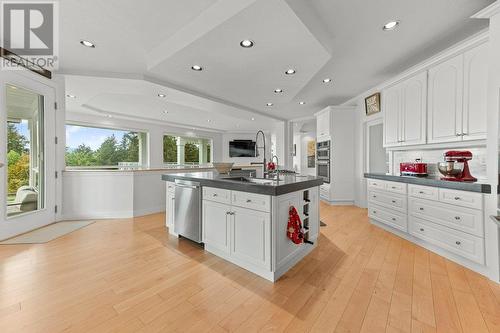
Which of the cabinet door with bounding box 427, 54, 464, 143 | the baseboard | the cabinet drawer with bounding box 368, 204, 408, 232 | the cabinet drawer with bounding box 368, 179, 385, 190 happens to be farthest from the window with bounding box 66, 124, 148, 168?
the cabinet door with bounding box 427, 54, 464, 143

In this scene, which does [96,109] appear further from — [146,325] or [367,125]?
[367,125]

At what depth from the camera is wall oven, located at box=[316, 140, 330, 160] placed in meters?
5.11

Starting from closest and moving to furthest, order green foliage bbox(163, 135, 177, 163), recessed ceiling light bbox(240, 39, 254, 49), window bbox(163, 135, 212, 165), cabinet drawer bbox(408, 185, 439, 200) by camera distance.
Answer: recessed ceiling light bbox(240, 39, 254, 49) < cabinet drawer bbox(408, 185, 439, 200) < green foliage bbox(163, 135, 177, 163) < window bbox(163, 135, 212, 165)

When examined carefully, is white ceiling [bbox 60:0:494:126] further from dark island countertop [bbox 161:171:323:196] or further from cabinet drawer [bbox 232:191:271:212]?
cabinet drawer [bbox 232:191:271:212]

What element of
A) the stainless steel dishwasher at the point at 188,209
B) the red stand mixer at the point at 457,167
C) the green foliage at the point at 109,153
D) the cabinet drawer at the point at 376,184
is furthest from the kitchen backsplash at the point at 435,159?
the green foliage at the point at 109,153

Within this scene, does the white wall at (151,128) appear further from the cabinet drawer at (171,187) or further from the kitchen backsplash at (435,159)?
the kitchen backsplash at (435,159)

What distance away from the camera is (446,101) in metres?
2.58

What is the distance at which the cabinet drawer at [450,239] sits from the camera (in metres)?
2.01

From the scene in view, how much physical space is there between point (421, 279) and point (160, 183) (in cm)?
437

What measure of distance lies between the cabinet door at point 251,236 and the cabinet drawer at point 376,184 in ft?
7.72

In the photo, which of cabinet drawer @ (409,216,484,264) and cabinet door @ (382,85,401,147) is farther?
cabinet door @ (382,85,401,147)

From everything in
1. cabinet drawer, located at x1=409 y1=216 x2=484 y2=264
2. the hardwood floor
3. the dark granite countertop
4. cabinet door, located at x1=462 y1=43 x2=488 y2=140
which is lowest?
the hardwood floor

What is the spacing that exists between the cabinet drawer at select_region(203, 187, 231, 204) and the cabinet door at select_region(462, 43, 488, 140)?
9.08ft

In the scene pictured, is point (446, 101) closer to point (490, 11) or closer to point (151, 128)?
point (490, 11)
